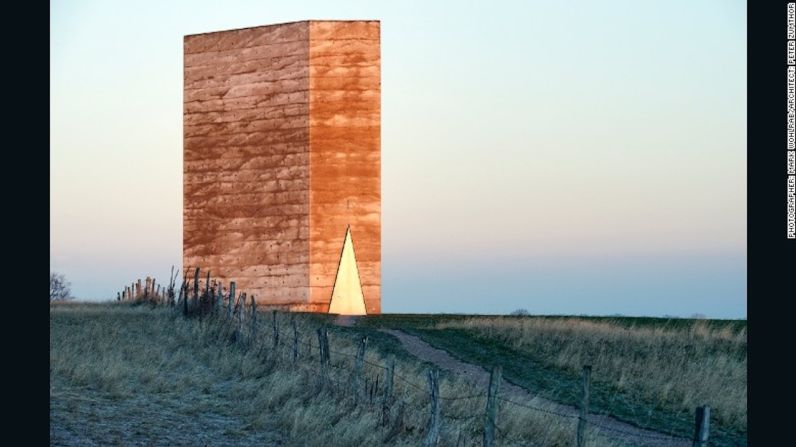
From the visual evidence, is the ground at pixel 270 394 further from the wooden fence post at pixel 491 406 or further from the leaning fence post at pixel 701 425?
the leaning fence post at pixel 701 425

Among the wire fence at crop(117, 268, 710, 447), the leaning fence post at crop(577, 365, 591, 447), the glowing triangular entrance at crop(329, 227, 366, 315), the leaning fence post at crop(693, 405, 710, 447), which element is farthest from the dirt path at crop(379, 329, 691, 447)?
the leaning fence post at crop(693, 405, 710, 447)

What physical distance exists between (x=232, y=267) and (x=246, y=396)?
80.4ft

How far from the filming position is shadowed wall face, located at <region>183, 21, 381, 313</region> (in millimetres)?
42031

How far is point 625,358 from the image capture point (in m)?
30.8

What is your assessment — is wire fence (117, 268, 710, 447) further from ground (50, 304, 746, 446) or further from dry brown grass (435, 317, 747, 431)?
dry brown grass (435, 317, 747, 431)

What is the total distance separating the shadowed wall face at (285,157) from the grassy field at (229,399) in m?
13.6

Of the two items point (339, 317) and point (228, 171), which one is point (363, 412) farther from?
point (228, 171)

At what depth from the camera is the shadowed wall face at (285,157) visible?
138 ft

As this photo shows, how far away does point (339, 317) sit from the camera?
3956cm

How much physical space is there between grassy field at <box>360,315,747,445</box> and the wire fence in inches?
55.3

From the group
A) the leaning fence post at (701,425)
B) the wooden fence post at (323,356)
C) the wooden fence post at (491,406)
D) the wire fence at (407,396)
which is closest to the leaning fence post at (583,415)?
the wire fence at (407,396)

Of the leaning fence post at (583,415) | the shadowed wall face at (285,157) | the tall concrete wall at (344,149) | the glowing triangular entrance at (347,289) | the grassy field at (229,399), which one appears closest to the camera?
the leaning fence post at (583,415)

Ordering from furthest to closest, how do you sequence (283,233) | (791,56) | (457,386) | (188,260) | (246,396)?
(188,260) < (283,233) < (457,386) < (246,396) < (791,56)
